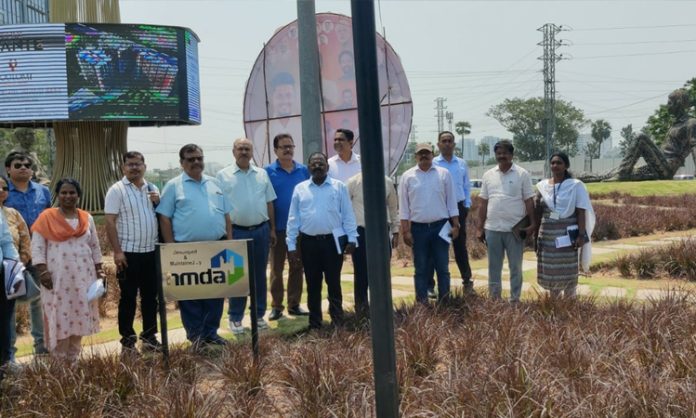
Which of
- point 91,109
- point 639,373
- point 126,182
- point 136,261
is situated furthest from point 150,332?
point 91,109

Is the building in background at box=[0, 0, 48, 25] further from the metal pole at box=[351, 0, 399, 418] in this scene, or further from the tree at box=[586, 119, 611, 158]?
the tree at box=[586, 119, 611, 158]

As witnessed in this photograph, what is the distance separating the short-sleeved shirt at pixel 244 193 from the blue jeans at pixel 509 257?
2.22 meters

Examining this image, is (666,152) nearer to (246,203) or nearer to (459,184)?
(459,184)

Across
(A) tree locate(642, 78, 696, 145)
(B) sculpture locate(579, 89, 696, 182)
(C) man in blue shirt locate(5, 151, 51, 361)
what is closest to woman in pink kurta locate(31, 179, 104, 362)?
(C) man in blue shirt locate(5, 151, 51, 361)

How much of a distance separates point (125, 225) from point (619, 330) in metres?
3.74

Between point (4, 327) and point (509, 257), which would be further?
point (509, 257)

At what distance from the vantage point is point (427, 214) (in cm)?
571

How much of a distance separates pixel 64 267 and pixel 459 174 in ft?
13.9

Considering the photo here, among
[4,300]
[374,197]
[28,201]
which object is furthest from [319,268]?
Result: [374,197]

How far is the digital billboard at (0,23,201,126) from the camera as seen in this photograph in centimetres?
1884

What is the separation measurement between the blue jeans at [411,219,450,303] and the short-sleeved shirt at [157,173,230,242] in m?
1.95

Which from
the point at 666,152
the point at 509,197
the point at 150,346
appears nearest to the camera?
the point at 150,346

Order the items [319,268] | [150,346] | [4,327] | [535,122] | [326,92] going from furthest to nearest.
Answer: [535,122]
[326,92]
[319,268]
[150,346]
[4,327]

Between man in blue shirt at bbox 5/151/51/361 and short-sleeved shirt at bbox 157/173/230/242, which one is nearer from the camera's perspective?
short-sleeved shirt at bbox 157/173/230/242
